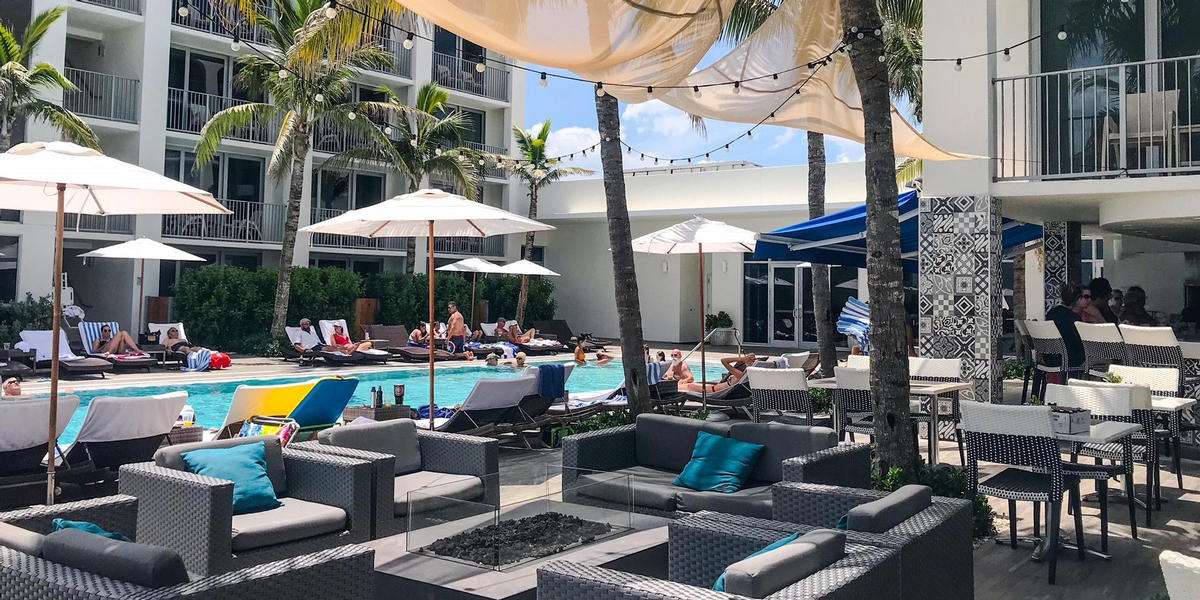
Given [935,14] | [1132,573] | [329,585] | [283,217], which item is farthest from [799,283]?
[329,585]

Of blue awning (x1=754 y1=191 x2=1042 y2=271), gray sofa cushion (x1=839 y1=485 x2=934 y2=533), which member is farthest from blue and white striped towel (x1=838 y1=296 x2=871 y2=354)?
gray sofa cushion (x1=839 y1=485 x2=934 y2=533)

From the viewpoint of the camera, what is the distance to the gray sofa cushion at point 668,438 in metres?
5.99

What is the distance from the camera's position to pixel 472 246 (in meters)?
26.9

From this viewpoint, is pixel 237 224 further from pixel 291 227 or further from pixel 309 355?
pixel 309 355

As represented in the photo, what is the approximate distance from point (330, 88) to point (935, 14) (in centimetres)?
1265

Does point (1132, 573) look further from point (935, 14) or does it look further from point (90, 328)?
point (90, 328)

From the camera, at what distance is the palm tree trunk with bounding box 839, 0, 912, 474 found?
566 cm

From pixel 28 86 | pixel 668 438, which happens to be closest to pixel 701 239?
pixel 668 438

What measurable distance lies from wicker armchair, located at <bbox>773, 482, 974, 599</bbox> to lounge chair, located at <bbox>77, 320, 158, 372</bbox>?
575 inches

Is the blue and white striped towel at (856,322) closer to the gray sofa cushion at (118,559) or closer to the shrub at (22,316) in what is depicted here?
the gray sofa cushion at (118,559)

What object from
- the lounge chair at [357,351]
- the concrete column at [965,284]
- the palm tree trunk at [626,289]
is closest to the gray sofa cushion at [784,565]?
the palm tree trunk at [626,289]

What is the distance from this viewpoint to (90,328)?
16797mm

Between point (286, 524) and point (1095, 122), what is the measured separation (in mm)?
9789

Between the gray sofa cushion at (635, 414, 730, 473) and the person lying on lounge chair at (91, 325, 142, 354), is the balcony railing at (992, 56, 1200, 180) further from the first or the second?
the person lying on lounge chair at (91, 325, 142, 354)
